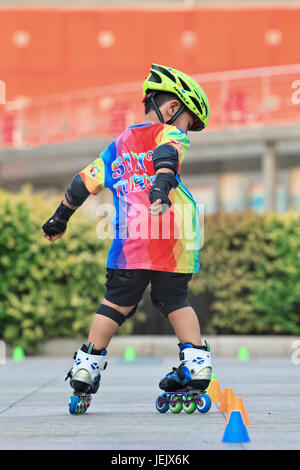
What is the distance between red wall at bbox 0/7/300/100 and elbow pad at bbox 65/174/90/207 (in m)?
19.5

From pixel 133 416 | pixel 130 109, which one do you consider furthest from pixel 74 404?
pixel 130 109

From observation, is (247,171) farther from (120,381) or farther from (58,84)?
(120,381)

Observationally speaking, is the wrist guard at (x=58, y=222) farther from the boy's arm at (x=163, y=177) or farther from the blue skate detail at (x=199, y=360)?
the blue skate detail at (x=199, y=360)

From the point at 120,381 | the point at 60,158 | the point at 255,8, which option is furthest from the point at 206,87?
the point at 120,381

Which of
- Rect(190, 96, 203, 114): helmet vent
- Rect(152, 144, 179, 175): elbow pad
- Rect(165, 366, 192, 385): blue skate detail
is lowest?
Rect(165, 366, 192, 385): blue skate detail

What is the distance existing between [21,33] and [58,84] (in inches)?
77.8

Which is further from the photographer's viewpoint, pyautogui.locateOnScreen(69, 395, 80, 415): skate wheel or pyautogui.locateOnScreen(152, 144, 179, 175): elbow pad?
pyautogui.locateOnScreen(69, 395, 80, 415): skate wheel

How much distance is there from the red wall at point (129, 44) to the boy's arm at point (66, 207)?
64.1 ft

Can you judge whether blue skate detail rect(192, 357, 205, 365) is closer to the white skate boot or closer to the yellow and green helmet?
the white skate boot

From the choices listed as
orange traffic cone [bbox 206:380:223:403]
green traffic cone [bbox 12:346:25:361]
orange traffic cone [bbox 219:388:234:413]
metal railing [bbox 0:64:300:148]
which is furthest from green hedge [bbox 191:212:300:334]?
metal railing [bbox 0:64:300:148]

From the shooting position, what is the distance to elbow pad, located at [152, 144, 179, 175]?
4.12 meters

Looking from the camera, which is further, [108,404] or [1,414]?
[108,404]

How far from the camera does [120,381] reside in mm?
6543
